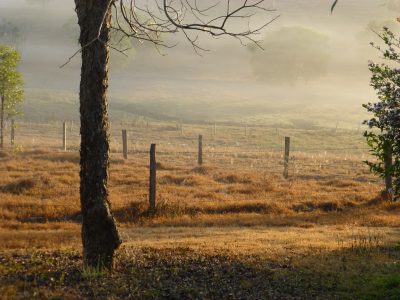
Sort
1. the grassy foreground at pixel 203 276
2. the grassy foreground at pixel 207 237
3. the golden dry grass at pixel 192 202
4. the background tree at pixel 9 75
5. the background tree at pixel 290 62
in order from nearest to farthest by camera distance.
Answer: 1. the grassy foreground at pixel 203 276
2. the grassy foreground at pixel 207 237
3. the golden dry grass at pixel 192 202
4. the background tree at pixel 9 75
5. the background tree at pixel 290 62

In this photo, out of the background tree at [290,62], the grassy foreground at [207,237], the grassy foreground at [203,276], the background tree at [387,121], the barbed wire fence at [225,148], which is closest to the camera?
the grassy foreground at [203,276]

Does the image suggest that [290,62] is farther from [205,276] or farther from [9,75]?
[205,276]

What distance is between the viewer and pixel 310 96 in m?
138

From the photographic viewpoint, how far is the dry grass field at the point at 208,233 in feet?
28.1

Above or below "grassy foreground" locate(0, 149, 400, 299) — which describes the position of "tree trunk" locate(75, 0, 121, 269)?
above

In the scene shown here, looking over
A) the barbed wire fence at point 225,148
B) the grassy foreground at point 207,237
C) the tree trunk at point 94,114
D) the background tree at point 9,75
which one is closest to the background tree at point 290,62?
the barbed wire fence at point 225,148

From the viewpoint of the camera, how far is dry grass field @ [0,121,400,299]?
337 inches

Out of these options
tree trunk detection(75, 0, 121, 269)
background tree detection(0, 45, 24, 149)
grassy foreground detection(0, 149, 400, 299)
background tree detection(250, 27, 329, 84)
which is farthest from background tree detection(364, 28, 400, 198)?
background tree detection(250, 27, 329, 84)

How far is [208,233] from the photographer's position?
15.8 meters

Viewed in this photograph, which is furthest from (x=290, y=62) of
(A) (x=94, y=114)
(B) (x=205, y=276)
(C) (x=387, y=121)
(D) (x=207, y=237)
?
(A) (x=94, y=114)

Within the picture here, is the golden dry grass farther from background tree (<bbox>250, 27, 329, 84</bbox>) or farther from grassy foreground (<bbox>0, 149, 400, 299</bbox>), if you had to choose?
background tree (<bbox>250, 27, 329, 84</bbox>)

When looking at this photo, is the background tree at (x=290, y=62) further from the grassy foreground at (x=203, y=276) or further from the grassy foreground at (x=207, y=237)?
the grassy foreground at (x=203, y=276)

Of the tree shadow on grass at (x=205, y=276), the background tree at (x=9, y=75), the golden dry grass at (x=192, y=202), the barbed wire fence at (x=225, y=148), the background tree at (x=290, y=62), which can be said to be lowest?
the golden dry grass at (x=192, y=202)

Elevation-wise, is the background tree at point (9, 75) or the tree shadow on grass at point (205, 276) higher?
the background tree at point (9, 75)
